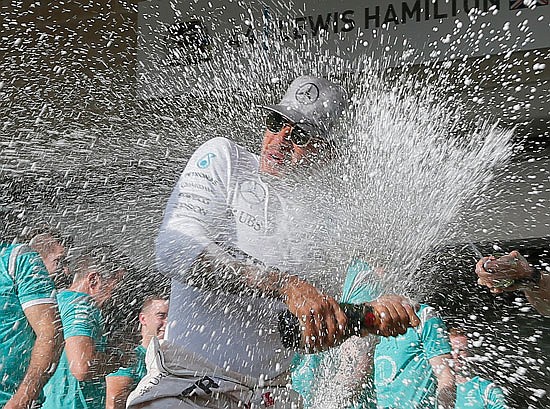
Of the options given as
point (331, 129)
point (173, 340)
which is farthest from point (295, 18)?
point (173, 340)

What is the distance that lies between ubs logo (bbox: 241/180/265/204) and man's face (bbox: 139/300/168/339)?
20.7 inches

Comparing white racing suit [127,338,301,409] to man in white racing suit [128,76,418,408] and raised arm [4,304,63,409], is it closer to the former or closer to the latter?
man in white racing suit [128,76,418,408]

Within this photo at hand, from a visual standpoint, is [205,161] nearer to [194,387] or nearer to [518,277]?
[194,387]

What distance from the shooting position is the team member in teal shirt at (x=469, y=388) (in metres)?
2.06

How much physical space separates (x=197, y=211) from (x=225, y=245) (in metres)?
0.08

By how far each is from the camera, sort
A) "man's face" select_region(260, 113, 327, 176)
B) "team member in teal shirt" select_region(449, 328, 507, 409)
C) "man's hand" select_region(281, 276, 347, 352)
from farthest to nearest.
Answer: "team member in teal shirt" select_region(449, 328, 507, 409) → "man's face" select_region(260, 113, 327, 176) → "man's hand" select_region(281, 276, 347, 352)

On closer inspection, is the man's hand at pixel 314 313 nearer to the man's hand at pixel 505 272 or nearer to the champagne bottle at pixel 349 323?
the champagne bottle at pixel 349 323

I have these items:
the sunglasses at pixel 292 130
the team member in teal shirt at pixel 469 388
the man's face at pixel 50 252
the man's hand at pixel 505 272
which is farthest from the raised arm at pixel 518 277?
the man's face at pixel 50 252

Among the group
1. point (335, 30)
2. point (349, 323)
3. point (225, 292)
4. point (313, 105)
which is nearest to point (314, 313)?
point (349, 323)

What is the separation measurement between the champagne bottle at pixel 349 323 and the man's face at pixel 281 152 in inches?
12.5

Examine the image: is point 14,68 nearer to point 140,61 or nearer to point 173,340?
point 140,61

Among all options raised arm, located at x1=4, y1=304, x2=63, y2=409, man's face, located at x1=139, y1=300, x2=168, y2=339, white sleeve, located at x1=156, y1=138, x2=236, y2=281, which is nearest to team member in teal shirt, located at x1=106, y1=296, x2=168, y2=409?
man's face, located at x1=139, y1=300, x2=168, y2=339

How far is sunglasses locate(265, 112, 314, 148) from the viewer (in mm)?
1768

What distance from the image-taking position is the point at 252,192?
5.47 ft
